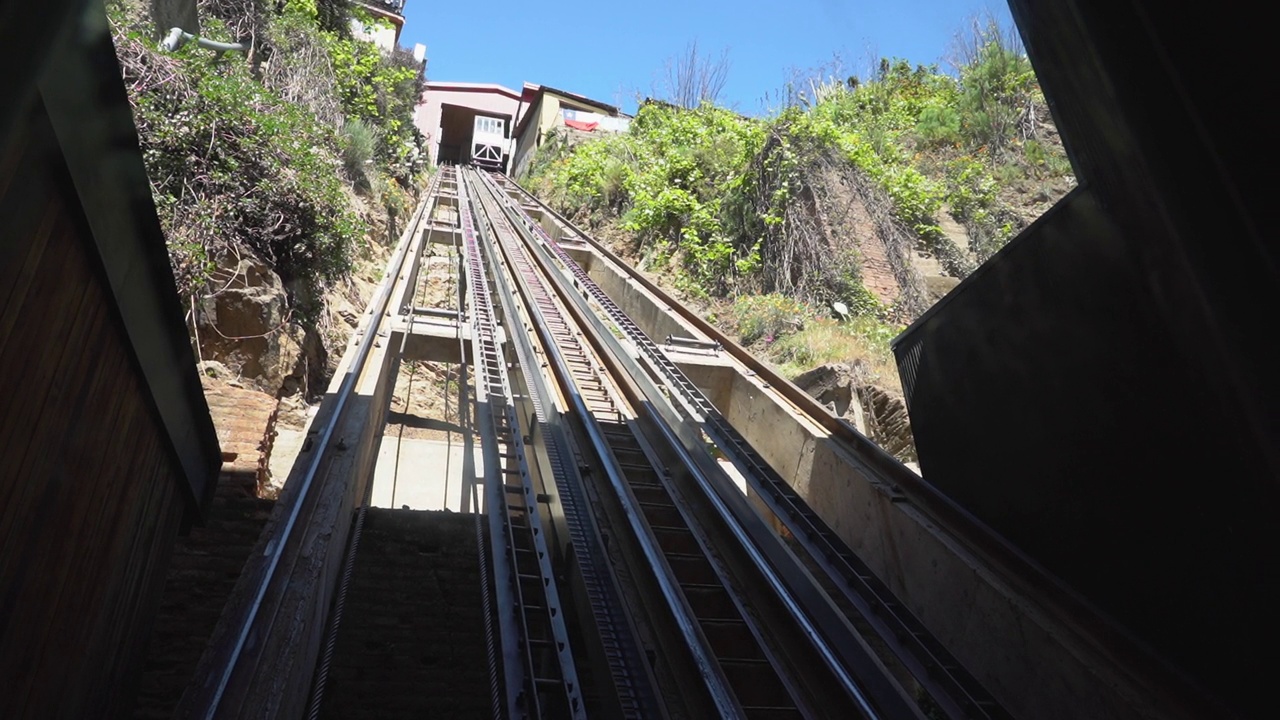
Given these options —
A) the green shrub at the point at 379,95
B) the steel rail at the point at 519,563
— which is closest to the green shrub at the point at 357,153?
the green shrub at the point at 379,95

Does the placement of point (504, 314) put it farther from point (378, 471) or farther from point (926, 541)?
point (926, 541)

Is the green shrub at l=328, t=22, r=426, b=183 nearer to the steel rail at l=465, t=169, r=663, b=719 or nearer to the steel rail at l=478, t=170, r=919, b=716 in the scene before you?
the steel rail at l=465, t=169, r=663, b=719

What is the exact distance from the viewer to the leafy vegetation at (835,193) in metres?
11.5

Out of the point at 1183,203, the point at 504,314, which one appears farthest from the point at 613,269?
the point at 1183,203


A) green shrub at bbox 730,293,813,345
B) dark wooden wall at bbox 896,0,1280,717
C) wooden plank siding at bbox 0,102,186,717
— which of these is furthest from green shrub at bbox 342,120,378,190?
wooden plank siding at bbox 0,102,186,717

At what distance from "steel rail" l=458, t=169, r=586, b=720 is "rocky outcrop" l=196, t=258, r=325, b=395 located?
1.93 meters

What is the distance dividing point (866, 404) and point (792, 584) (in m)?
4.22

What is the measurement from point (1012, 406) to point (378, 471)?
7.14 m

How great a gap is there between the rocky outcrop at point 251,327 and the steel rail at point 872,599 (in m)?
→ 4.48

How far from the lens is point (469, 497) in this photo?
7.68m

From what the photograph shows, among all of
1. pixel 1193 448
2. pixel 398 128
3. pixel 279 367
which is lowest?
pixel 279 367

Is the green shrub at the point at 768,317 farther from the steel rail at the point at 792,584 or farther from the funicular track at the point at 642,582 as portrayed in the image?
the steel rail at the point at 792,584

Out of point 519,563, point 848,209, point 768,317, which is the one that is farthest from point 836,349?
point 519,563

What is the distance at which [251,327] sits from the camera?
296 inches
